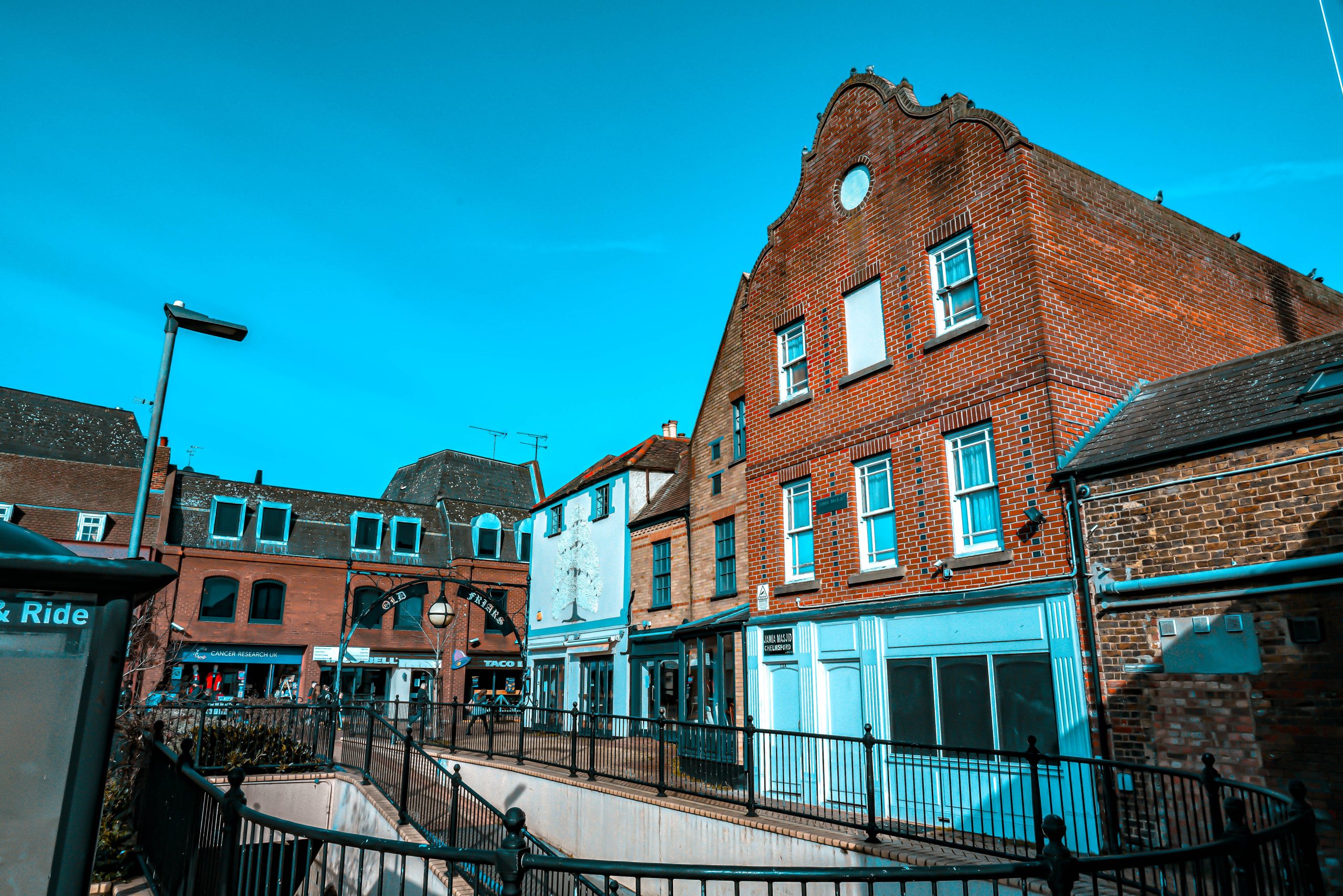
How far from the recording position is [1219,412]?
10516 mm

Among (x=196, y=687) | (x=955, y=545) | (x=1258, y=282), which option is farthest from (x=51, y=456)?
(x=1258, y=282)

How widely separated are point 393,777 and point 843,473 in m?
9.01

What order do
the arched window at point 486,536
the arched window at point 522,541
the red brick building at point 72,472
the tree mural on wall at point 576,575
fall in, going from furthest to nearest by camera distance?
the arched window at point 522,541, the arched window at point 486,536, the red brick building at point 72,472, the tree mural on wall at point 576,575

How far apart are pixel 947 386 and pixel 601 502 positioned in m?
17.1

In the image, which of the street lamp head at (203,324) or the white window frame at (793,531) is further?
the white window frame at (793,531)

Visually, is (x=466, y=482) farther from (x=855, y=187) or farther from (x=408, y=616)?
(x=855, y=187)

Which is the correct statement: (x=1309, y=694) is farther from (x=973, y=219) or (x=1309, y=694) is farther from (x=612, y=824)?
(x=612, y=824)

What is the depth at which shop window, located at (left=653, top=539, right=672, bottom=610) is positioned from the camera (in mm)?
24484

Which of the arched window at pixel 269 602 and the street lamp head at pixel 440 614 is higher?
the arched window at pixel 269 602

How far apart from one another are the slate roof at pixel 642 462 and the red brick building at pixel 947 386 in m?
10.3

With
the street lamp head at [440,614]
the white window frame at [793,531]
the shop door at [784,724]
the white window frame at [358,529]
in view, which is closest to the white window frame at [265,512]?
the white window frame at [358,529]

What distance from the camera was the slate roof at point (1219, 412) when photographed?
9516 millimetres

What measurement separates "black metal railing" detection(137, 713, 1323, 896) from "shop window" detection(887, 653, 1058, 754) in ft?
7.97

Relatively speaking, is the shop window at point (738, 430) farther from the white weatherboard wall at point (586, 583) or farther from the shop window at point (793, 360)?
the white weatherboard wall at point (586, 583)
